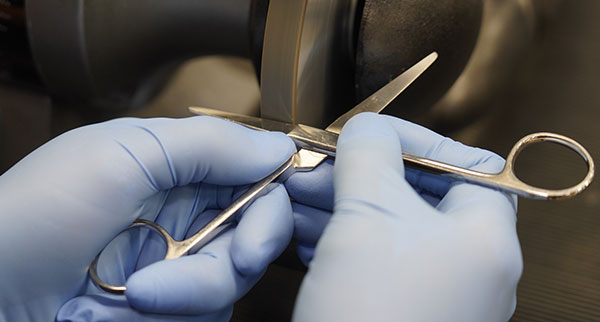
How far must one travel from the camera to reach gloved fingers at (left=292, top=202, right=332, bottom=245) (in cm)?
67

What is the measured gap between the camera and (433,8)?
2.50 feet

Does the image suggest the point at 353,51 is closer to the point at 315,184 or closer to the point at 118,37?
the point at 315,184

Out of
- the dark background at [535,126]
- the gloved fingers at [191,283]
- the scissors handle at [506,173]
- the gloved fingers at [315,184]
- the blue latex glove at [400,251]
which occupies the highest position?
the scissors handle at [506,173]

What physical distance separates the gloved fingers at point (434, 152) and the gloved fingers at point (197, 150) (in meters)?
→ 0.15

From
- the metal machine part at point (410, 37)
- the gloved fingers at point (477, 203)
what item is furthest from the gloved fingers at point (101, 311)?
the metal machine part at point (410, 37)

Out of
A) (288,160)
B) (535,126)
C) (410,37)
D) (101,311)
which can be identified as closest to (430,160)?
(288,160)

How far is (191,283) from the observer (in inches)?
21.2

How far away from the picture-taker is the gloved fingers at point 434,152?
618mm

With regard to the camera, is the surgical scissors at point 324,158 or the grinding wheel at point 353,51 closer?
the surgical scissors at point 324,158

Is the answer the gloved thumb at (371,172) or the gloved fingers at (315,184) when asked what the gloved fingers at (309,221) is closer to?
the gloved fingers at (315,184)

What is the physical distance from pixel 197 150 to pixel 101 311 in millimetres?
216

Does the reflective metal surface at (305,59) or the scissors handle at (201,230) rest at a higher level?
the reflective metal surface at (305,59)

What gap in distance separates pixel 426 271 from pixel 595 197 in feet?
2.24

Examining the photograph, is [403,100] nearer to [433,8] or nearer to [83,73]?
[433,8]
